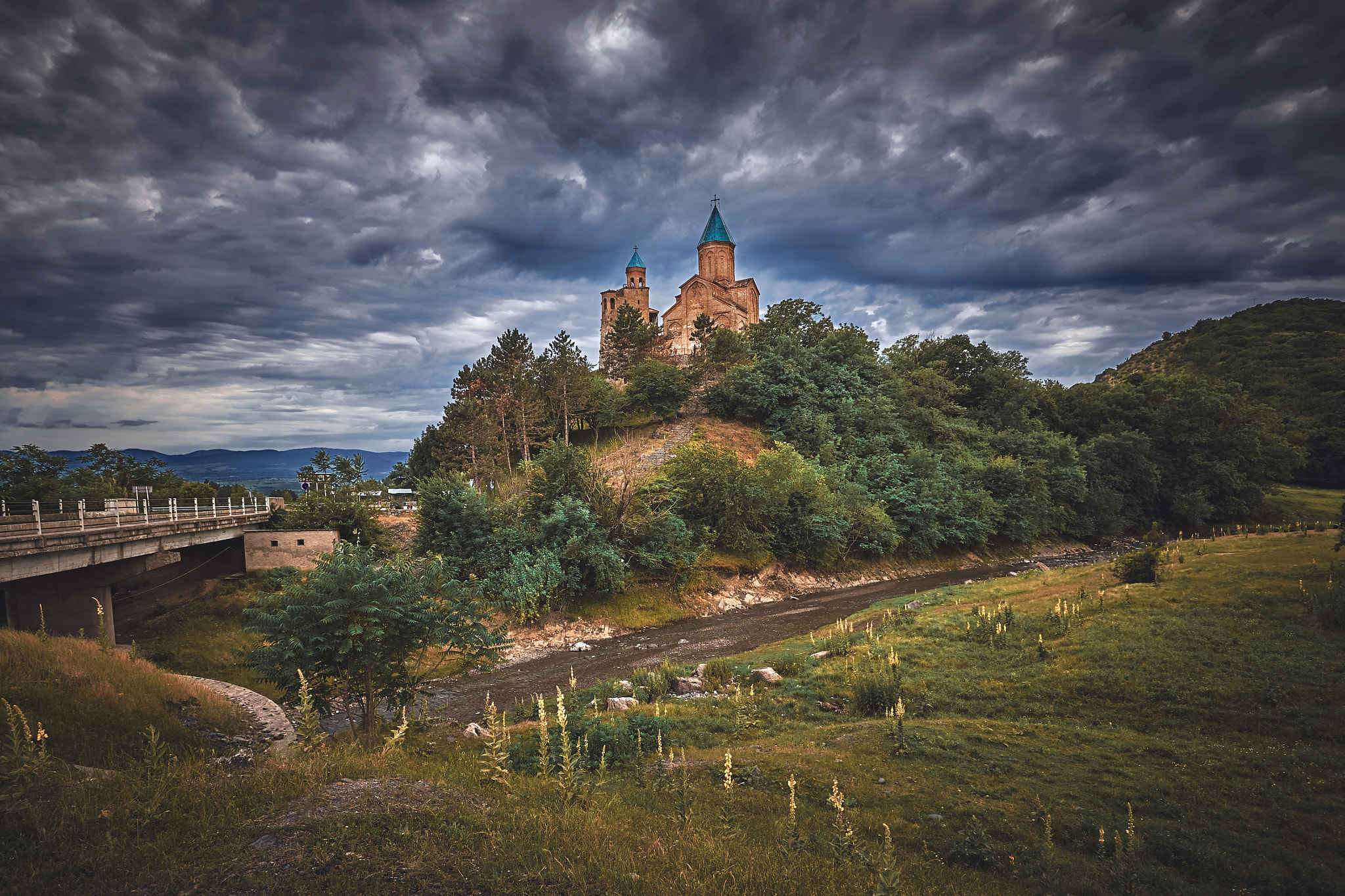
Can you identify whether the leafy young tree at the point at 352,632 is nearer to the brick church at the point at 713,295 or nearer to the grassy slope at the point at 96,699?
the grassy slope at the point at 96,699

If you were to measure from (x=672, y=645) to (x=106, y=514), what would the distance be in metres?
26.3

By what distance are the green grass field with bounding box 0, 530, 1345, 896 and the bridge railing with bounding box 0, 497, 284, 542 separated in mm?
17336

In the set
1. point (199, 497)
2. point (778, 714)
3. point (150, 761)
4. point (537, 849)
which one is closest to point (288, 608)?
point (150, 761)

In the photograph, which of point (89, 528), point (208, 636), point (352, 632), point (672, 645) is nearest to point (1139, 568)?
point (672, 645)

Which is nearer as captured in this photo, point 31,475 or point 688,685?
point 688,685

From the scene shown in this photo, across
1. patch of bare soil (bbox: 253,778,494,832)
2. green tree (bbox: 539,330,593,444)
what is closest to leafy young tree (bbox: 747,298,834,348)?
green tree (bbox: 539,330,593,444)

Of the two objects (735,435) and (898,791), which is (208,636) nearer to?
(898,791)

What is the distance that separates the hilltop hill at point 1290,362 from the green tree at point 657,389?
2528 inches

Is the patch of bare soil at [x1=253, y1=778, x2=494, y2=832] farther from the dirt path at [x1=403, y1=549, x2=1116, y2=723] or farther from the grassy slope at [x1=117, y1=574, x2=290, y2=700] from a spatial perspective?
the grassy slope at [x1=117, y1=574, x2=290, y2=700]

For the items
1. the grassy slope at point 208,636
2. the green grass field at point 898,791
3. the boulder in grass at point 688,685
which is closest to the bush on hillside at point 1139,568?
the green grass field at point 898,791

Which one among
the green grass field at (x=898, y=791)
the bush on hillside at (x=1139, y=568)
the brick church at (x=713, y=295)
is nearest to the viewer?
the green grass field at (x=898, y=791)

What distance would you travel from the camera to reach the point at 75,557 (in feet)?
63.8

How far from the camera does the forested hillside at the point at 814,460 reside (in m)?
31.5

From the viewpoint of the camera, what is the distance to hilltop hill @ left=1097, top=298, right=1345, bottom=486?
63.5 metres
